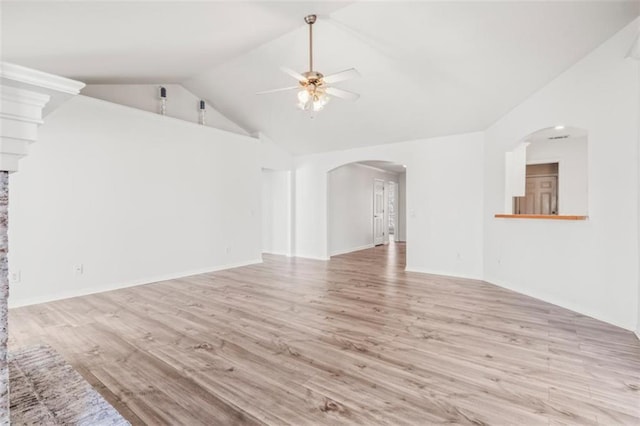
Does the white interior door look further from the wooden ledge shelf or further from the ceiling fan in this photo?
the ceiling fan

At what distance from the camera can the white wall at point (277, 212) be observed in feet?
26.0

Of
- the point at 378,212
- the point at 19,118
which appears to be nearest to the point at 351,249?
the point at 378,212

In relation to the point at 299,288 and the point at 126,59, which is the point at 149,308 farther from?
the point at 126,59

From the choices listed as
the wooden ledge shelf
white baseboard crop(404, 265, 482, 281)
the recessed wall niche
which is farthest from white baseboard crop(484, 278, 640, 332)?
the recessed wall niche

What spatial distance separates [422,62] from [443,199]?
261cm

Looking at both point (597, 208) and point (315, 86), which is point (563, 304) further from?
point (315, 86)

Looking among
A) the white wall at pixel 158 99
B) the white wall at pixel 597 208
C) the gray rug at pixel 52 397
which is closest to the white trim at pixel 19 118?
the gray rug at pixel 52 397

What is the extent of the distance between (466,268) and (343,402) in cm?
431

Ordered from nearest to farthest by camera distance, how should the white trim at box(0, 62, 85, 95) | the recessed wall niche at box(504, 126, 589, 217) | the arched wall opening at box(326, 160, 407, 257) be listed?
the white trim at box(0, 62, 85, 95) < the recessed wall niche at box(504, 126, 589, 217) < the arched wall opening at box(326, 160, 407, 257)

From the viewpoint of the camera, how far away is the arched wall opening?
26.3ft

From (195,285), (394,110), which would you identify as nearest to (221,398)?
(195,285)

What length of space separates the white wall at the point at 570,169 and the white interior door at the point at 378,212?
14.5 feet

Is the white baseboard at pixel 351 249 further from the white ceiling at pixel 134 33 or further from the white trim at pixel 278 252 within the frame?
the white ceiling at pixel 134 33

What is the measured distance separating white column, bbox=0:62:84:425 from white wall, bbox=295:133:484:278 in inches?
218
